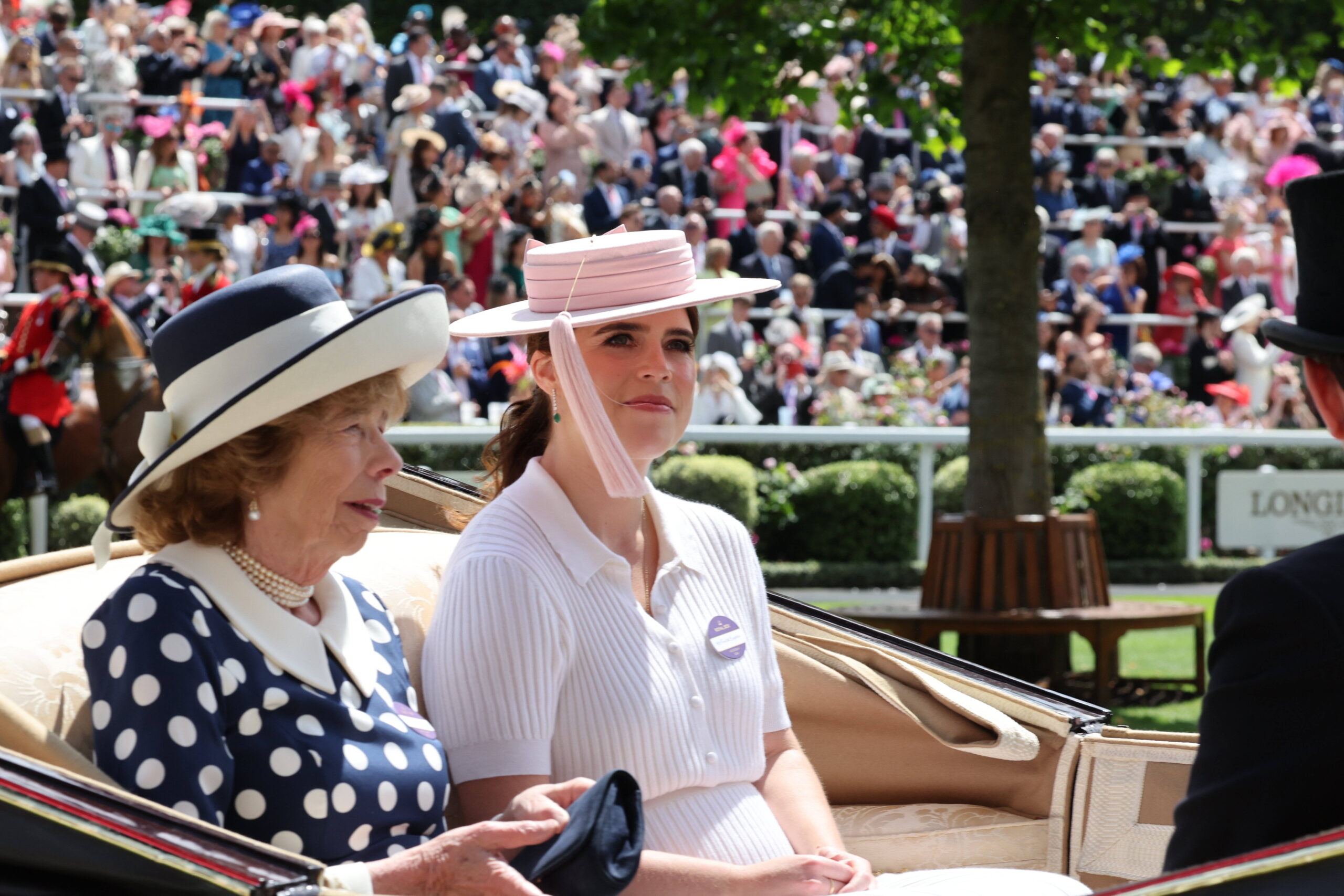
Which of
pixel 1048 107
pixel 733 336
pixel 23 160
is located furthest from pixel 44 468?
pixel 1048 107

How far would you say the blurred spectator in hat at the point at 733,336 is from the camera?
13.3 metres

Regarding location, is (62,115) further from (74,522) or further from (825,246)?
(825,246)

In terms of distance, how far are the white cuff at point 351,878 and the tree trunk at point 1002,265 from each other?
5.32 metres

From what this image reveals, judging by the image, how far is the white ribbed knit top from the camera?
2.35 metres

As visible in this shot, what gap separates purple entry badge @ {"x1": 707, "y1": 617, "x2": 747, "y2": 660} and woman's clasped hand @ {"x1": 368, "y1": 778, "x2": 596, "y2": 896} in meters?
0.55

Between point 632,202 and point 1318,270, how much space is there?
14190mm

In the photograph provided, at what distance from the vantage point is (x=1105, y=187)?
59.8ft

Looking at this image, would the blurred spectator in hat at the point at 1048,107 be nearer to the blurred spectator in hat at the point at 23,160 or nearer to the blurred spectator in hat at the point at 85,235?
the blurred spectator in hat at the point at 85,235

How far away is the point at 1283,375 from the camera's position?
14.8 metres

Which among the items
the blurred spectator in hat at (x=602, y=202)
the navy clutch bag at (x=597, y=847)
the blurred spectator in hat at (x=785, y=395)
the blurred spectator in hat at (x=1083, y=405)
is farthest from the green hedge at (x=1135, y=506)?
the navy clutch bag at (x=597, y=847)

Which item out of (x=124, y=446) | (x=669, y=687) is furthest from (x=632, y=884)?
(x=124, y=446)

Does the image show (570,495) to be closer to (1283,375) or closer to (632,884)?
(632,884)

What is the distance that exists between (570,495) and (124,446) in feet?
31.4

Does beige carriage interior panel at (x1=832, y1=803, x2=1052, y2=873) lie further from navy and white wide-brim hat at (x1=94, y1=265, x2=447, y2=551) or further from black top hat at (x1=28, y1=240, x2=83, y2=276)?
black top hat at (x1=28, y1=240, x2=83, y2=276)
